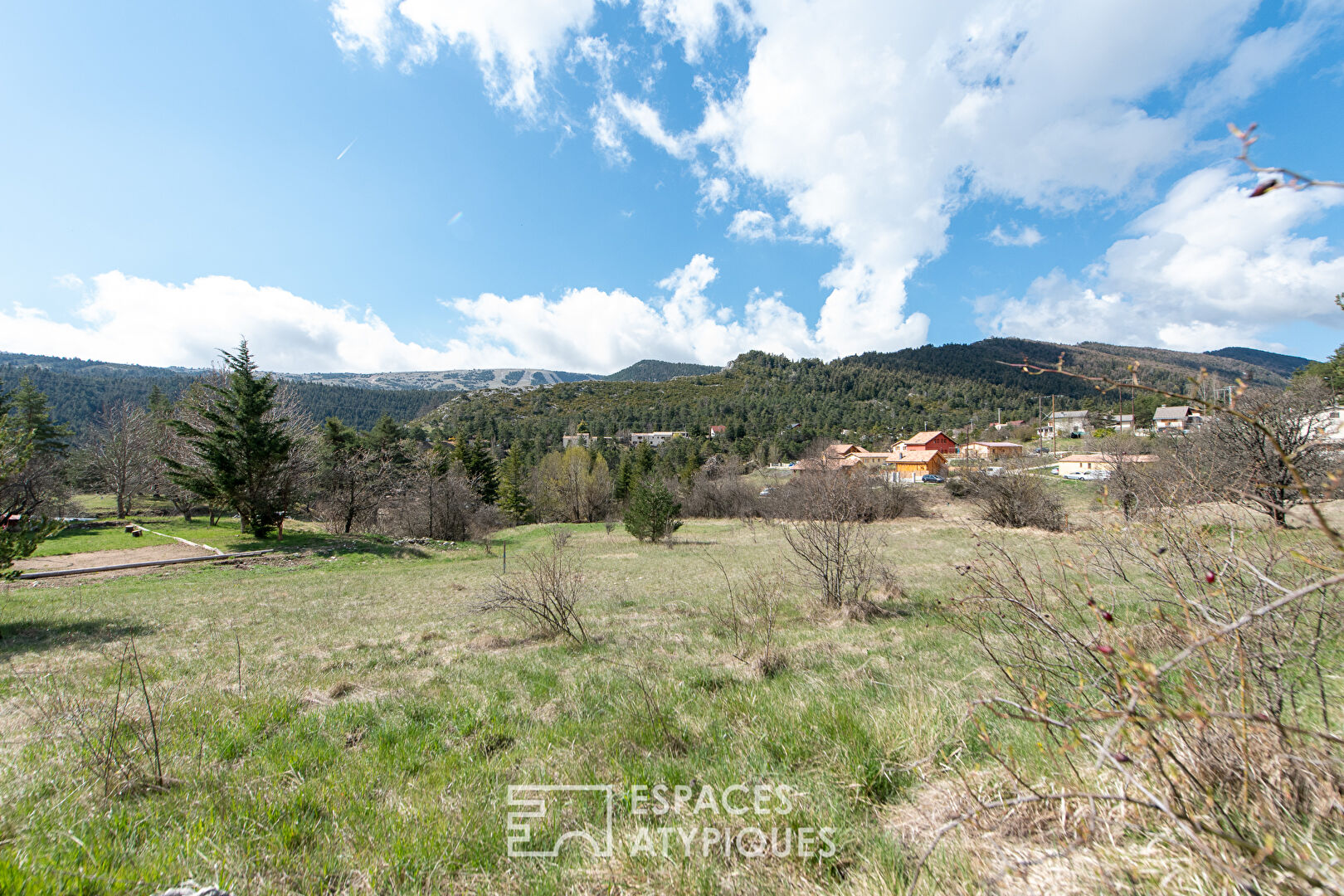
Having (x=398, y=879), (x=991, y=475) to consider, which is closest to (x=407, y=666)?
(x=398, y=879)

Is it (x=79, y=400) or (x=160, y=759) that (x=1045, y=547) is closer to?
(x=160, y=759)

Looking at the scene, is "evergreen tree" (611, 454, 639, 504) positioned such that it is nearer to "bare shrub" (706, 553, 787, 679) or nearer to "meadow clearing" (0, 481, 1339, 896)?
"bare shrub" (706, 553, 787, 679)

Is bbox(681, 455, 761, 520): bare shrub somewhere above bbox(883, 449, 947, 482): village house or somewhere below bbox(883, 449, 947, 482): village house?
below

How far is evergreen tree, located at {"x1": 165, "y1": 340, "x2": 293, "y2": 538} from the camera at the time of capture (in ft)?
77.9

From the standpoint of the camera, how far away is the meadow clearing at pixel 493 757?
8.48 ft

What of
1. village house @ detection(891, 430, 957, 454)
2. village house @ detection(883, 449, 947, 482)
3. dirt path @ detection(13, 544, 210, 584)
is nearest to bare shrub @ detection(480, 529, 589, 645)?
dirt path @ detection(13, 544, 210, 584)

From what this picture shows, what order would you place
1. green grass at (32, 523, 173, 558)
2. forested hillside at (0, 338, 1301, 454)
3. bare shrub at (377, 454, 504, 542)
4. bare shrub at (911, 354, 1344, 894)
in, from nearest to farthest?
bare shrub at (911, 354, 1344, 894) → green grass at (32, 523, 173, 558) → bare shrub at (377, 454, 504, 542) → forested hillside at (0, 338, 1301, 454)

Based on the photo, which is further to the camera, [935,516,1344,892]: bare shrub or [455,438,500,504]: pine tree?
[455,438,500,504]: pine tree

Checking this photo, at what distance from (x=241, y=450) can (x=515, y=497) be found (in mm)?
29271

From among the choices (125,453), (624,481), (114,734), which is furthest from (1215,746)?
(624,481)

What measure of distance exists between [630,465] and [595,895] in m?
61.8

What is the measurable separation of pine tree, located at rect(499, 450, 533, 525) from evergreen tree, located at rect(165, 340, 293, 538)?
90.4 feet

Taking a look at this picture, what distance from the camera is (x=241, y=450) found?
2434cm

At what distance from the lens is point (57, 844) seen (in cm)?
284
